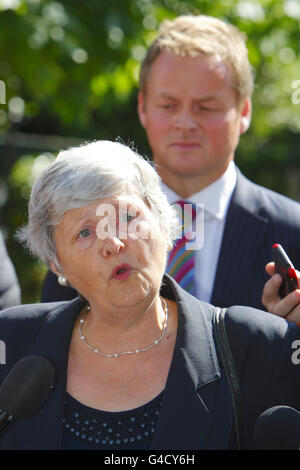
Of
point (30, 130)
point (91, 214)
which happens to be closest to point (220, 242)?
point (91, 214)

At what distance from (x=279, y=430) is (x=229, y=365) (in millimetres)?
355

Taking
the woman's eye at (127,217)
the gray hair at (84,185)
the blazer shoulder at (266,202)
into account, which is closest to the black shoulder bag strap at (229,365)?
the gray hair at (84,185)

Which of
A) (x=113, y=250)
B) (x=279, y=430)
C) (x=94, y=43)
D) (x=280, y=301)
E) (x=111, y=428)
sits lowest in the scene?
(x=111, y=428)

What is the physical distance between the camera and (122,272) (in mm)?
2221

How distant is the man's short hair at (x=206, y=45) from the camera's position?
3.12m

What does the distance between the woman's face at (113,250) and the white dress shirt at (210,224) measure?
70 centimetres

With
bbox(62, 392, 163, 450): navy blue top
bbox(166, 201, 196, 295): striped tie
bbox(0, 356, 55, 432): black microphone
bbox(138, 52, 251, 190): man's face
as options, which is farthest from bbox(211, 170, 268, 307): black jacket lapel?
bbox(0, 356, 55, 432): black microphone

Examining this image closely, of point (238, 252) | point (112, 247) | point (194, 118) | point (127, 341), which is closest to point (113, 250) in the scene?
point (112, 247)

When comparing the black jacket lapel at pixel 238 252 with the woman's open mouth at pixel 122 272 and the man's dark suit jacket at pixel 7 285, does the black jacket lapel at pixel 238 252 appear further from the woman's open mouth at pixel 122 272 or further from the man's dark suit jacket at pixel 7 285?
the man's dark suit jacket at pixel 7 285

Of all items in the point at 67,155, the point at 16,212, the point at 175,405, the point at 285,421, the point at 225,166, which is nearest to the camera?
the point at 285,421

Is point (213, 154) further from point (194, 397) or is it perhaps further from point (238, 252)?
point (194, 397)

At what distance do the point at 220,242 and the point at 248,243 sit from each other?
13 cm
